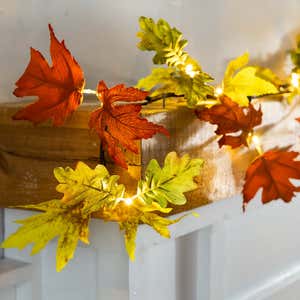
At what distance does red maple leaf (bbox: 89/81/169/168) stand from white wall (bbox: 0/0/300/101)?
0.23 meters

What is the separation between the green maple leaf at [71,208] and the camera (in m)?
0.74

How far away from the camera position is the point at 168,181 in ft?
2.56

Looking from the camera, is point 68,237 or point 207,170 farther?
point 207,170

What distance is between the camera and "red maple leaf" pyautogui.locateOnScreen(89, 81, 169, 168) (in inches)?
30.1

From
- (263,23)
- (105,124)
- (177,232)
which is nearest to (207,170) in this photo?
(177,232)

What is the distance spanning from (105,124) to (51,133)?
0.11 meters

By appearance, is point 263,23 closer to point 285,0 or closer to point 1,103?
point 285,0

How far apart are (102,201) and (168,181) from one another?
86mm

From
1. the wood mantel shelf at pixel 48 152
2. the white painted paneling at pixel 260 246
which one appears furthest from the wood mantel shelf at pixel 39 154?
the white painted paneling at pixel 260 246

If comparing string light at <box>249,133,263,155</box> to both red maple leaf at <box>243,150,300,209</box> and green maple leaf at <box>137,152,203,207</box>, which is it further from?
green maple leaf at <box>137,152,203,207</box>

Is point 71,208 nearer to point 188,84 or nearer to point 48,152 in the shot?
point 48,152

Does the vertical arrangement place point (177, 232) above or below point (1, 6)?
below

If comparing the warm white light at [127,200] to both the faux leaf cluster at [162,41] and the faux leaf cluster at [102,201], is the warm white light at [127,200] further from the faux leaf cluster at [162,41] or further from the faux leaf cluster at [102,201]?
the faux leaf cluster at [162,41]

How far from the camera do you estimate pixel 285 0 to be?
1.46 metres
